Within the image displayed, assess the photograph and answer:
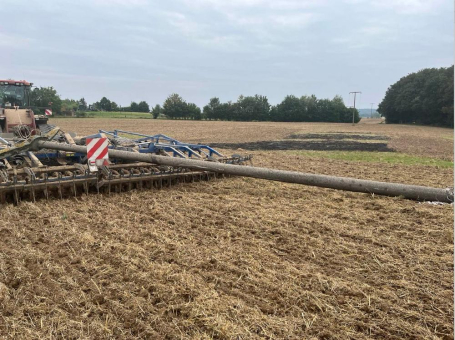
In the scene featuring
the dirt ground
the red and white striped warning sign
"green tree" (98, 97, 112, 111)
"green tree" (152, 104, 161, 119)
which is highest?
"green tree" (98, 97, 112, 111)

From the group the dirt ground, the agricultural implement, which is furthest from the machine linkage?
the dirt ground

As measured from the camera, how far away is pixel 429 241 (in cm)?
450

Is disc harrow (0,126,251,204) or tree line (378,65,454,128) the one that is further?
tree line (378,65,454,128)

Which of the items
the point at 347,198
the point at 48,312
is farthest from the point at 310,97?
the point at 48,312

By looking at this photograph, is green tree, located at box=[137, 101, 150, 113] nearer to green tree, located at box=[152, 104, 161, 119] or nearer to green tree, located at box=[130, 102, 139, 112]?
green tree, located at box=[130, 102, 139, 112]

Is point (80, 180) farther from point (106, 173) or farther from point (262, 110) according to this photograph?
point (262, 110)


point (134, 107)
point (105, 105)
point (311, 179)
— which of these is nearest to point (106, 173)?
point (311, 179)

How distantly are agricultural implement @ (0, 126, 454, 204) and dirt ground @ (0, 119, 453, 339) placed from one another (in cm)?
36

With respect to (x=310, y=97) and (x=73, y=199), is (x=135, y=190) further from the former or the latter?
(x=310, y=97)

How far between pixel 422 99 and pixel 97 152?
2322 inches

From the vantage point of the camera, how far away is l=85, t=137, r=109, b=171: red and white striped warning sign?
20.3 ft

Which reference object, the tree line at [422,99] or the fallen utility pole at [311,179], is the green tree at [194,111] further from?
the fallen utility pole at [311,179]

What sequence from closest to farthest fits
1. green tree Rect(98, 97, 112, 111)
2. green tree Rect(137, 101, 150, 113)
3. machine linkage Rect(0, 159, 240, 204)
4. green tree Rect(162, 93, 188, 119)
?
machine linkage Rect(0, 159, 240, 204), green tree Rect(162, 93, 188, 119), green tree Rect(98, 97, 112, 111), green tree Rect(137, 101, 150, 113)

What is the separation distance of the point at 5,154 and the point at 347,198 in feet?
20.7
